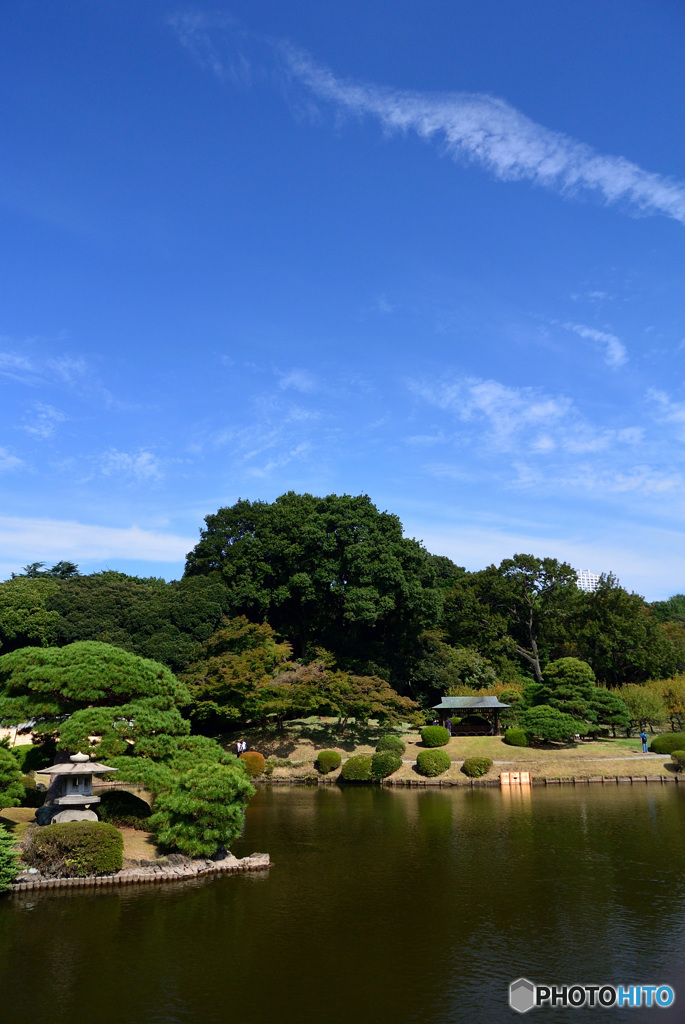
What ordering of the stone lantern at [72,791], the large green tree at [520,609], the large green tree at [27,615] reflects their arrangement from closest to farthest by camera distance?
the stone lantern at [72,791] < the large green tree at [27,615] < the large green tree at [520,609]

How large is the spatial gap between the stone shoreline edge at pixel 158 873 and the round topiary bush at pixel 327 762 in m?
18.9

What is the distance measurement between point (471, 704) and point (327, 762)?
34.6 ft

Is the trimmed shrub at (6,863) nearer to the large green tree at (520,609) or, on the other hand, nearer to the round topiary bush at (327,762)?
the round topiary bush at (327,762)

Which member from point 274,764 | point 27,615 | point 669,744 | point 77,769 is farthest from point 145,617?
point 669,744

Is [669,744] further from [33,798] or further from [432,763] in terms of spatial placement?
[33,798]

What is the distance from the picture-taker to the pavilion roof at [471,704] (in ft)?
137

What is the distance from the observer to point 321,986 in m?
10.7

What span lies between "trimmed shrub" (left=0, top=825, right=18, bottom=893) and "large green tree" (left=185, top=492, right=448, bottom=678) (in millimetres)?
29987

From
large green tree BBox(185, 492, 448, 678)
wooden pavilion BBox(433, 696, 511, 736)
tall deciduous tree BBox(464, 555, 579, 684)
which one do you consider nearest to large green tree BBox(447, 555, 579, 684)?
tall deciduous tree BBox(464, 555, 579, 684)

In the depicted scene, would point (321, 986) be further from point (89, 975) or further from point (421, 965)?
point (89, 975)

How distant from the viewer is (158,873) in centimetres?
1700

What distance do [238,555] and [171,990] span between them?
40919mm

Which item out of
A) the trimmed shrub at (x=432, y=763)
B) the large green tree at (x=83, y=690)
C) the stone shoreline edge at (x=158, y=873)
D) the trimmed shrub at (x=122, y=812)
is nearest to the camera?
the stone shoreline edge at (x=158, y=873)

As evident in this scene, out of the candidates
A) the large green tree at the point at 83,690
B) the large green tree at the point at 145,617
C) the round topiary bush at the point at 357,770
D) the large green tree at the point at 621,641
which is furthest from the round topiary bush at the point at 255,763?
the large green tree at the point at 621,641
